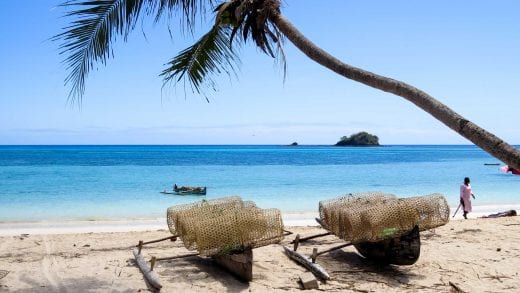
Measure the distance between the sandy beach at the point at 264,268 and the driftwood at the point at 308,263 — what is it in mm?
103

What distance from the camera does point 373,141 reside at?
141 m

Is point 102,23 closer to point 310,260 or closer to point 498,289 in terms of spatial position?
point 310,260

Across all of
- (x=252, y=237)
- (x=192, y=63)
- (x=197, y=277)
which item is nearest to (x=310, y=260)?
(x=252, y=237)

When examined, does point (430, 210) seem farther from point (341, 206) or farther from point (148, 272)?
point (148, 272)

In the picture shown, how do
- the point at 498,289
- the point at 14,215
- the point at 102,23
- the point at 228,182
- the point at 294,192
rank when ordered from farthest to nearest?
the point at 228,182
the point at 294,192
the point at 14,215
the point at 498,289
the point at 102,23

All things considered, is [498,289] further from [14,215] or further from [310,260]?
[14,215]

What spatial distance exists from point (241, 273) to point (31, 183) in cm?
2424

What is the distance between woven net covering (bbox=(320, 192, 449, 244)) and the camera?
20.4 feet

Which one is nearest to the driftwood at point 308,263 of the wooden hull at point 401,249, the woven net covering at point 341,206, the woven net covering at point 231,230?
the woven net covering at point 341,206

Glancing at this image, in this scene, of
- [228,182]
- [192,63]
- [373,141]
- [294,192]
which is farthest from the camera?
[373,141]

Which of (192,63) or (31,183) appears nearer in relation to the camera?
(192,63)

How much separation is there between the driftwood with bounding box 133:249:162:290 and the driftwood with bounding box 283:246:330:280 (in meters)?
→ 1.99

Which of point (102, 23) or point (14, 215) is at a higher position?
point (102, 23)

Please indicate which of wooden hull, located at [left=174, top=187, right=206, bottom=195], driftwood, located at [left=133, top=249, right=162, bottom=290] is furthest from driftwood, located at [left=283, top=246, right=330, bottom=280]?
wooden hull, located at [left=174, top=187, right=206, bottom=195]
